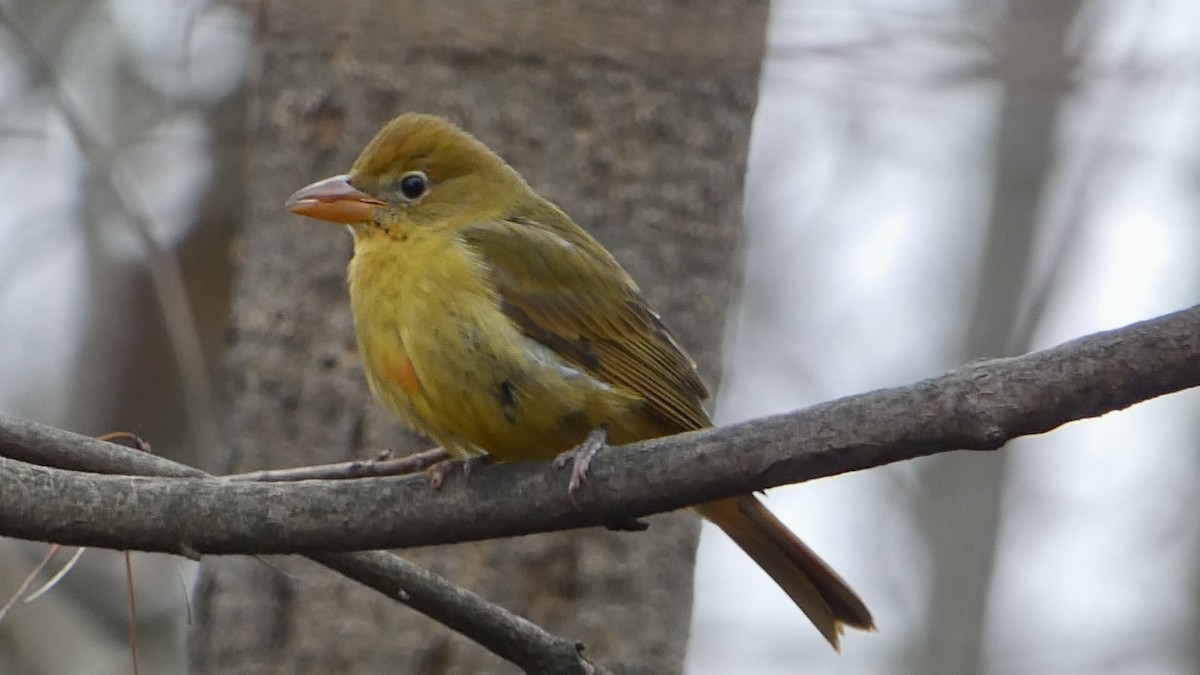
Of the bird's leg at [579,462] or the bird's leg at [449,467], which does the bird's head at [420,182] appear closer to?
the bird's leg at [449,467]

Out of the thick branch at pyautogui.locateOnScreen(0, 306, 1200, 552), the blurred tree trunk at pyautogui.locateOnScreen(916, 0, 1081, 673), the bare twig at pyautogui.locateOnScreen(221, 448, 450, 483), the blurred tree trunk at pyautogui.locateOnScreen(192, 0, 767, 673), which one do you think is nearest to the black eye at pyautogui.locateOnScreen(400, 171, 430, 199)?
the blurred tree trunk at pyautogui.locateOnScreen(192, 0, 767, 673)

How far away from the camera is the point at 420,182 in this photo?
4504 mm

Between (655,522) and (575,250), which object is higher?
(575,250)

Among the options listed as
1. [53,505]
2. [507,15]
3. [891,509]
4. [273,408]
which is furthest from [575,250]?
[891,509]

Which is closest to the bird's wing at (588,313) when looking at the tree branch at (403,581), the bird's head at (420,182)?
the bird's head at (420,182)

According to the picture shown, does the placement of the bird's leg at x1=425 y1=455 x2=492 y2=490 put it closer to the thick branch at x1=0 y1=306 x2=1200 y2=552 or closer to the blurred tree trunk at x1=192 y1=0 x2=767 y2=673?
the thick branch at x1=0 y1=306 x2=1200 y2=552

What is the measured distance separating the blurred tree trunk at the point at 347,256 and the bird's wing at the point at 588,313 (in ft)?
1.65

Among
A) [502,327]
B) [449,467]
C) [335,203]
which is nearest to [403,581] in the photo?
[449,467]

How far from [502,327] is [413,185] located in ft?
2.40

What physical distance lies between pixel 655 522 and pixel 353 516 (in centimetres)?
186

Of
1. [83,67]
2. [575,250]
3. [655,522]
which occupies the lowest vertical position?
[655,522]

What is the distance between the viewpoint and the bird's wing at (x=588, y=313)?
4020 millimetres

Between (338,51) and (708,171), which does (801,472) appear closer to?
(708,171)

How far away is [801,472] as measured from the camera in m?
2.75
